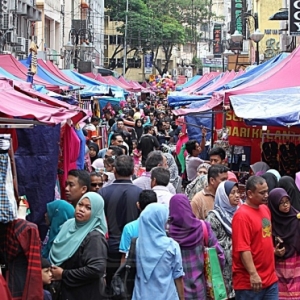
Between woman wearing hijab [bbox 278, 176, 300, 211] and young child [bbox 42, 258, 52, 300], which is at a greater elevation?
woman wearing hijab [bbox 278, 176, 300, 211]

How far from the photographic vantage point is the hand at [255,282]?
688 cm

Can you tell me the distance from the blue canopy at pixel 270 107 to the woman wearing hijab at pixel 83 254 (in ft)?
12.4

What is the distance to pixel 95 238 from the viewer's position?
21.2 ft

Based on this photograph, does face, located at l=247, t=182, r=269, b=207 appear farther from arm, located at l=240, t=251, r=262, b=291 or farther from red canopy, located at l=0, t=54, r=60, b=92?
red canopy, located at l=0, t=54, r=60, b=92

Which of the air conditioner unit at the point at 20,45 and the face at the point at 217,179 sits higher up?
the air conditioner unit at the point at 20,45

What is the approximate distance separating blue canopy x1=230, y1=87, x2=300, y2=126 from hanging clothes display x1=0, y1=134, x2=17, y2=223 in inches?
183

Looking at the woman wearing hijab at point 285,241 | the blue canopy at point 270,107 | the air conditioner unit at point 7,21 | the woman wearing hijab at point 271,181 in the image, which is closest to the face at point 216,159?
the blue canopy at point 270,107

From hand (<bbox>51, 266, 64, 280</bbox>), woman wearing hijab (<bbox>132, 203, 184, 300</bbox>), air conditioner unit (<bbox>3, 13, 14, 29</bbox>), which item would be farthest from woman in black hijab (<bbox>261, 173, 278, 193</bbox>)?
air conditioner unit (<bbox>3, 13, 14, 29</bbox>)

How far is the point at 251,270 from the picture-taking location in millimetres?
6875

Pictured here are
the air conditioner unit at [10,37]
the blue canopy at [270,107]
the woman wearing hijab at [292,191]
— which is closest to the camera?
the woman wearing hijab at [292,191]

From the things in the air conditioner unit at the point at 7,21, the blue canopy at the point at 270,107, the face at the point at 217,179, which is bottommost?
the face at the point at 217,179

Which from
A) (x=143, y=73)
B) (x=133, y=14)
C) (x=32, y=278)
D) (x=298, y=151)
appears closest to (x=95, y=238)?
(x=32, y=278)

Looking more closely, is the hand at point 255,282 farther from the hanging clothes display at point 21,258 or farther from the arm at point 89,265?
the hanging clothes display at point 21,258

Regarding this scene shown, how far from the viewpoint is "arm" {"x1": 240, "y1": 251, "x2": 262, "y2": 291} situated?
688 centimetres
